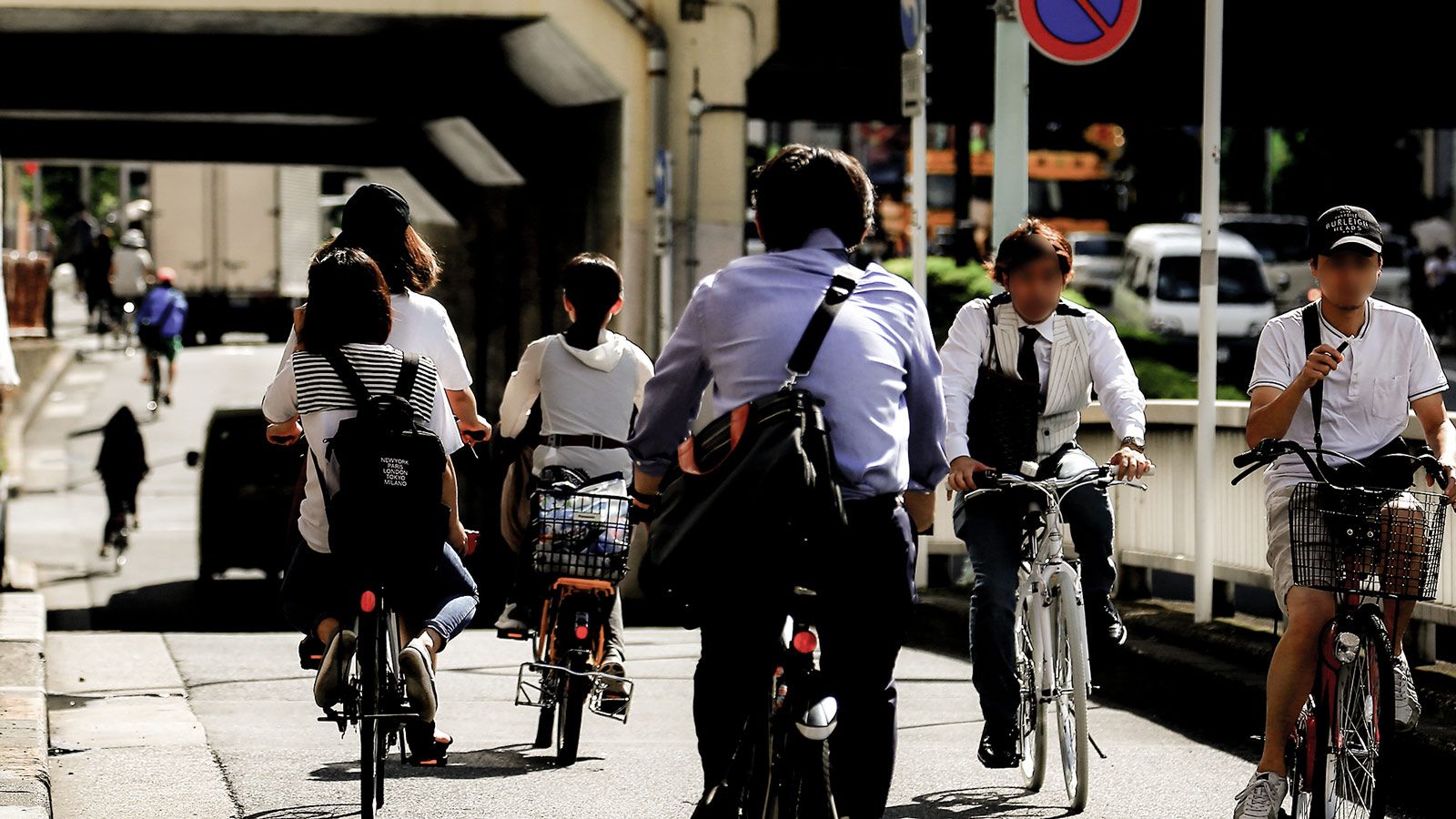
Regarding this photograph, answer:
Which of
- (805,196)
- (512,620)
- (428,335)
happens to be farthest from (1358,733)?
(512,620)

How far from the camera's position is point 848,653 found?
4711 millimetres

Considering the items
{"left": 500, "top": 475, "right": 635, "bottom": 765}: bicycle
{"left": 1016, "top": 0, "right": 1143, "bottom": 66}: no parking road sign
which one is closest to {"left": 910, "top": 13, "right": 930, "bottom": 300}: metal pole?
{"left": 1016, "top": 0, "right": 1143, "bottom": 66}: no parking road sign

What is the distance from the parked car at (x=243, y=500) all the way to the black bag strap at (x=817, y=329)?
10.6 m

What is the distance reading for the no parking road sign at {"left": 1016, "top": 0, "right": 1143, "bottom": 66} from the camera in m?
9.83

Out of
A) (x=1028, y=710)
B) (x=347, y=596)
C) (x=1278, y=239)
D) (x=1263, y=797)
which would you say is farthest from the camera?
(x=1278, y=239)

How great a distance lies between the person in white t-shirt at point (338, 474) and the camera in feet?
19.7

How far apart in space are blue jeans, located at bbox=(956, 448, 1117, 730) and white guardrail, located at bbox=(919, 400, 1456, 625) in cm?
258

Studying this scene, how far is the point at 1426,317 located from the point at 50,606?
26121mm

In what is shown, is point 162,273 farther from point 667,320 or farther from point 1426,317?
point 1426,317

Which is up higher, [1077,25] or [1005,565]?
[1077,25]

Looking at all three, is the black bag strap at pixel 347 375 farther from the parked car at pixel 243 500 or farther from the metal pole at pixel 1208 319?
the parked car at pixel 243 500

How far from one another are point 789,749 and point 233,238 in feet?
112

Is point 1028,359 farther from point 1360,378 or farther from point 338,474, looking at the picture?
point 338,474

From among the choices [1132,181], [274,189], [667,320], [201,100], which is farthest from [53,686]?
[1132,181]
